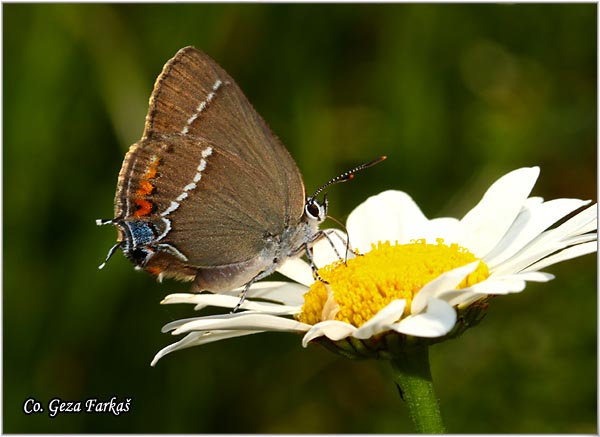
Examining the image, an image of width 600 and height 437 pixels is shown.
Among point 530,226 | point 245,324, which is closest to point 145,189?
point 245,324

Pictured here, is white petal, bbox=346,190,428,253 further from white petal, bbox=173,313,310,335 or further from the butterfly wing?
white petal, bbox=173,313,310,335

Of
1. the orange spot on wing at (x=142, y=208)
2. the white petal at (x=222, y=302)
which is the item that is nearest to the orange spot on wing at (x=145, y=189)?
the orange spot on wing at (x=142, y=208)

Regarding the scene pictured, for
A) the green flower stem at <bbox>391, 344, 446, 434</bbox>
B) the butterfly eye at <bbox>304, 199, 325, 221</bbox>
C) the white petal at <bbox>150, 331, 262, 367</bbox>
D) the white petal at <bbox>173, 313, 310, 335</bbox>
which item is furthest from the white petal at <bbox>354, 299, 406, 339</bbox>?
the butterfly eye at <bbox>304, 199, 325, 221</bbox>

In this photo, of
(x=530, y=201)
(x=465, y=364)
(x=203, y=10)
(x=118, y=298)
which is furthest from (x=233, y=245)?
(x=203, y=10)

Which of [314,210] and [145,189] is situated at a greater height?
[145,189]

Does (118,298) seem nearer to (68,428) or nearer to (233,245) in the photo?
(68,428)

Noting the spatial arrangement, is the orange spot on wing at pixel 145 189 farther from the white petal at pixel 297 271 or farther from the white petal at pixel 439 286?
the white petal at pixel 439 286

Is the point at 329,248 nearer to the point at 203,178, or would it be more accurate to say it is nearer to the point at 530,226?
the point at 203,178
